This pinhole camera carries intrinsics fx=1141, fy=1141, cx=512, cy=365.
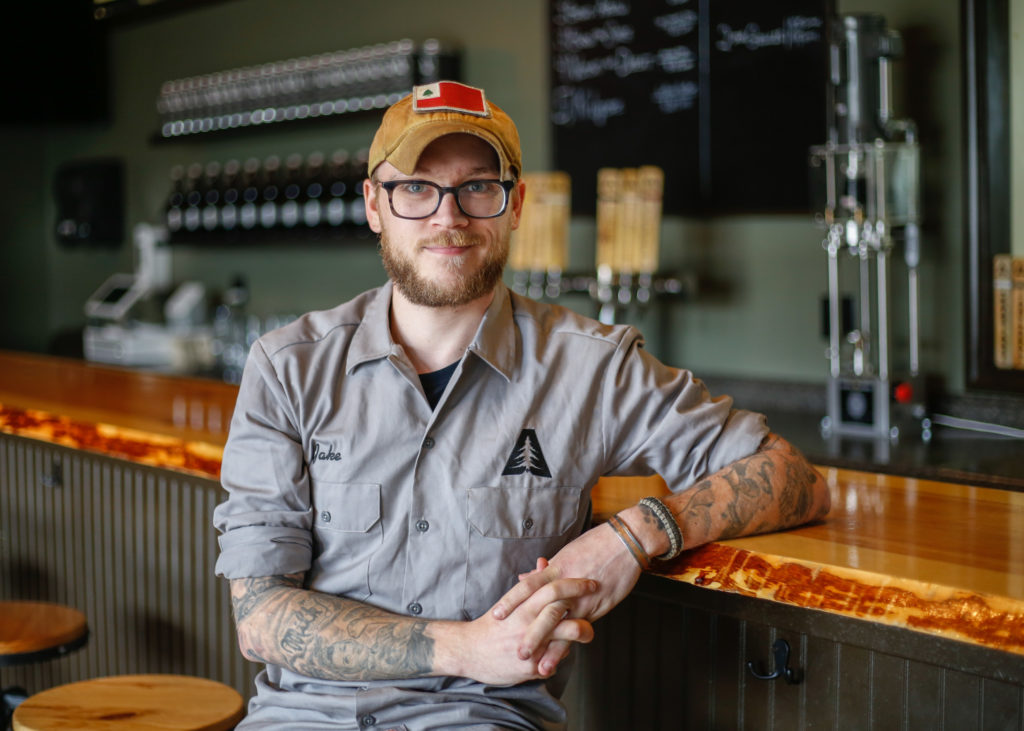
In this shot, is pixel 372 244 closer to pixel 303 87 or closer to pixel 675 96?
pixel 303 87

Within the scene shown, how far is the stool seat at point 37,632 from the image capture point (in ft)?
7.81

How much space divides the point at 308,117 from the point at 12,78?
1971 mm

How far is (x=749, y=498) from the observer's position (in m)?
1.66

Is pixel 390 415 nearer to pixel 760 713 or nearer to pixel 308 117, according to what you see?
pixel 760 713

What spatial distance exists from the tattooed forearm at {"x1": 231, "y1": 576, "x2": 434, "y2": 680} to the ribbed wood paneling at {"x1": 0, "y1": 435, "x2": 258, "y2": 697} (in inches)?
35.9

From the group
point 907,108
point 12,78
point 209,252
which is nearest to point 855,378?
point 907,108

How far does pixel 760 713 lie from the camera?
1.75 meters

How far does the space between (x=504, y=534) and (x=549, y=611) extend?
183 mm

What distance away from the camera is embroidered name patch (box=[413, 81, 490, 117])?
1.69 metres

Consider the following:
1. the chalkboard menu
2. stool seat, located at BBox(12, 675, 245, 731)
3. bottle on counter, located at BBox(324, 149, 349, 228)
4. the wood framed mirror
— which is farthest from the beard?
bottle on counter, located at BBox(324, 149, 349, 228)

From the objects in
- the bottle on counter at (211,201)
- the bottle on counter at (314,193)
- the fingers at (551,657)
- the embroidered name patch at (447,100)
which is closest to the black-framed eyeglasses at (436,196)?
the embroidered name patch at (447,100)

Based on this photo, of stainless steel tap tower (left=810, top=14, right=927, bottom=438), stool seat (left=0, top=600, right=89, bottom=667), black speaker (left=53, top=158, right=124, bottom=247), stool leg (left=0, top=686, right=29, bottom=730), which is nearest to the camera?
stool seat (left=0, top=600, right=89, bottom=667)

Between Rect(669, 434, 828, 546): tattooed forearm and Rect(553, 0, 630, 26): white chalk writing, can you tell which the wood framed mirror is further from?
Rect(669, 434, 828, 546): tattooed forearm

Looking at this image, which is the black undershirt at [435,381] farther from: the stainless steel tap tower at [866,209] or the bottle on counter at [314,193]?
the bottle on counter at [314,193]
